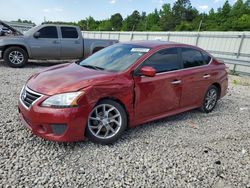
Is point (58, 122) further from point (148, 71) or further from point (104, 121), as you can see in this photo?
point (148, 71)

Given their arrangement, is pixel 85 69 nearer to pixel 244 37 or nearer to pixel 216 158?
pixel 216 158

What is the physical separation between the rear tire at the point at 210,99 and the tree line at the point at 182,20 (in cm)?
3124

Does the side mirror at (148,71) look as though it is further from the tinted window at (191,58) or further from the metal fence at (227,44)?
the metal fence at (227,44)

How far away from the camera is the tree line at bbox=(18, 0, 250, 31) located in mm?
44594

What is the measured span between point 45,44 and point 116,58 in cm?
655

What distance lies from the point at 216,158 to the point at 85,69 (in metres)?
2.40

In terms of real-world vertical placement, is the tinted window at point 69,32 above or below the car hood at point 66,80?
below

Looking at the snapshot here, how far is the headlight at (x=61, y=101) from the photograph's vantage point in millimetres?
3176

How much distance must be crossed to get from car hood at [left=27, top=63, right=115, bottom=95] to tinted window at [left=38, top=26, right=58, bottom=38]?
6.54 metres

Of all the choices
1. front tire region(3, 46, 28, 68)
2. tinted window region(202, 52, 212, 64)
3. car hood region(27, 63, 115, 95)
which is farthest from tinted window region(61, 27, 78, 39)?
car hood region(27, 63, 115, 95)

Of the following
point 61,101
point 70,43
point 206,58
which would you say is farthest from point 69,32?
point 61,101

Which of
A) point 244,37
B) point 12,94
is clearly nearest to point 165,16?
point 244,37

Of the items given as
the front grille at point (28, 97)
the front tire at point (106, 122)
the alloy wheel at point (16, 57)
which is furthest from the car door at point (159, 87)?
the alloy wheel at point (16, 57)

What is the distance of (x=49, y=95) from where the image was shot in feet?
10.5
